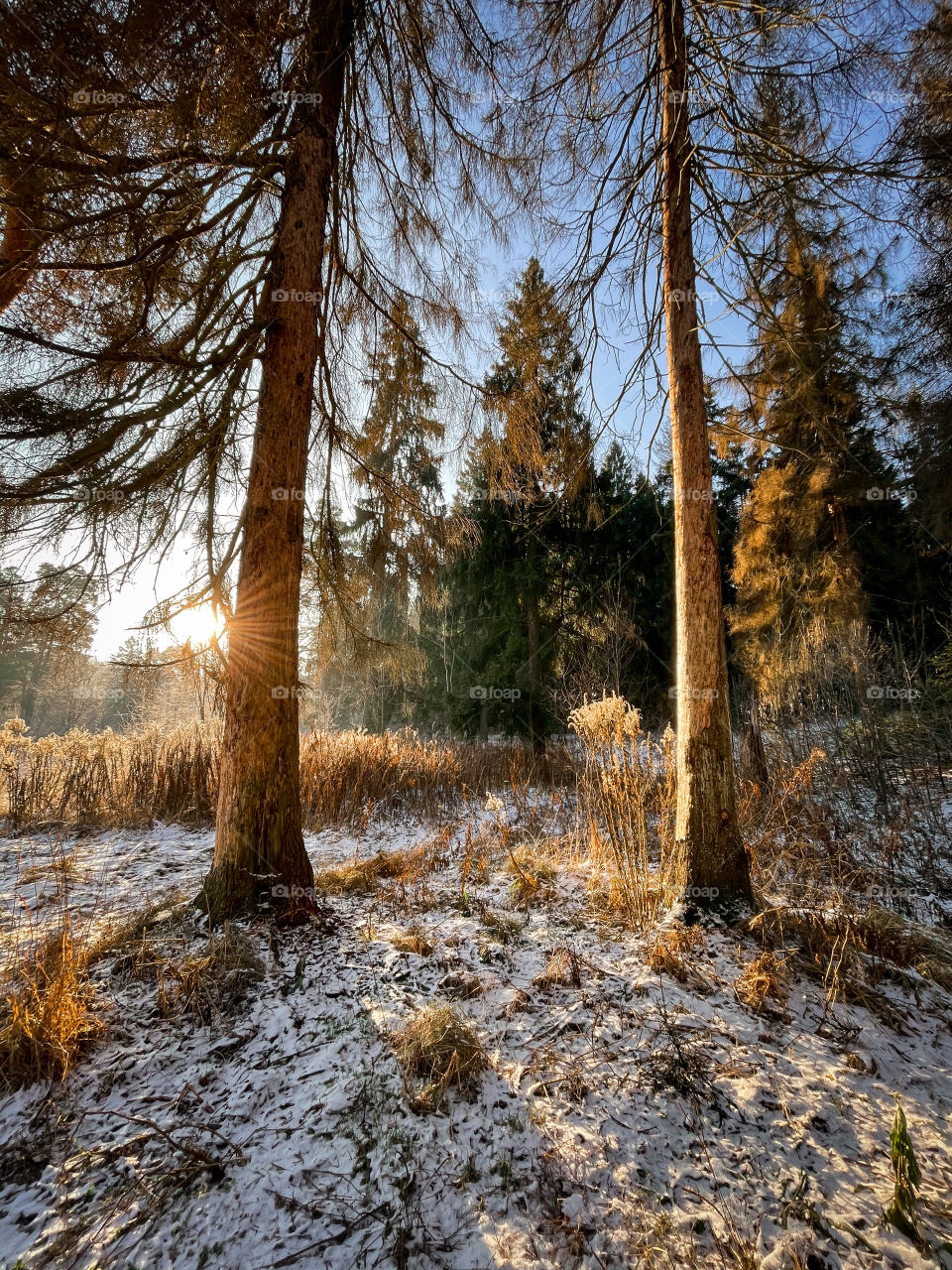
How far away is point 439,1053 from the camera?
189cm

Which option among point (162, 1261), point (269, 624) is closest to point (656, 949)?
point (162, 1261)

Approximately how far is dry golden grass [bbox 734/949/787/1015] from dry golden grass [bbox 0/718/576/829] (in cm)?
437

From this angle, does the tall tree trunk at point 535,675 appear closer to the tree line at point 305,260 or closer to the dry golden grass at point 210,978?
the tree line at point 305,260

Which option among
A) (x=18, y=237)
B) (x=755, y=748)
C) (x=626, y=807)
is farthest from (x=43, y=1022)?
(x=755, y=748)

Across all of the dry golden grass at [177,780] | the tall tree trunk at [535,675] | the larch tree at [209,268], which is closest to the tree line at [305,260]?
the larch tree at [209,268]

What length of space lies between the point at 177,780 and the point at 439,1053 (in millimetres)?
5868

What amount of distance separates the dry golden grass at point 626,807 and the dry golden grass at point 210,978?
219 centimetres

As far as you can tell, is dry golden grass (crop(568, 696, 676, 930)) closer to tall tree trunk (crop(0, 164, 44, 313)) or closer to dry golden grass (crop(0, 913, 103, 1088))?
dry golden grass (crop(0, 913, 103, 1088))

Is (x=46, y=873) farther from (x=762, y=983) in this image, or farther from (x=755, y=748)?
(x=755, y=748)

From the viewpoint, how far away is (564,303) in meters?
4.15

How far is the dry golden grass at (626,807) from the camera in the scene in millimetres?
3143

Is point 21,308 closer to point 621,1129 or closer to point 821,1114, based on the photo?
point 621,1129

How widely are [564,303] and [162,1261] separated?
218 inches

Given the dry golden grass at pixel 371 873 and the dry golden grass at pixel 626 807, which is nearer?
the dry golden grass at pixel 626 807
